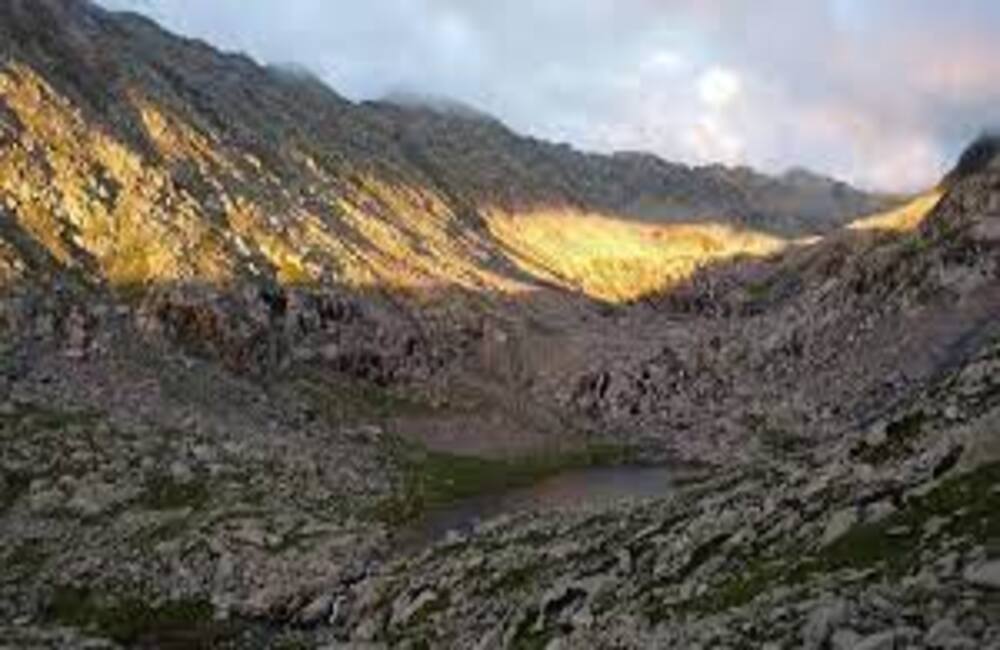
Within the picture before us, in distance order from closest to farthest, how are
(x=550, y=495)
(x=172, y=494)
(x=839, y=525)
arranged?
(x=839, y=525) < (x=172, y=494) < (x=550, y=495)

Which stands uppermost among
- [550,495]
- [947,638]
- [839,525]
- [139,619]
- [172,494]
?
[839,525]

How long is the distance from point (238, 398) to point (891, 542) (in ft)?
398

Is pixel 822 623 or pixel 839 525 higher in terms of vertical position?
pixel 839 525

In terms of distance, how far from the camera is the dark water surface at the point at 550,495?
114 metres

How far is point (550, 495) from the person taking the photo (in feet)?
469

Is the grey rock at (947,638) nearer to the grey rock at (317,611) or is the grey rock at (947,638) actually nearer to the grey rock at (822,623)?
the grey rock at (822,623)

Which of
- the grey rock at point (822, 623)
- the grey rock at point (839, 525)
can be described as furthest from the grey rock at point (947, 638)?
the grey rock at point (839, 525)

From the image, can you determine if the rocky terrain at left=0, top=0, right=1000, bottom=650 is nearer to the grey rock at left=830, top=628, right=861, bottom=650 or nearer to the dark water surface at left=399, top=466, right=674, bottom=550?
the grey rock at left=830, top=628, right=861, bottom=650

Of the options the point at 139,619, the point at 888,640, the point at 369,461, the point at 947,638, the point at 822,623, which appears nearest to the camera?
the point at 947,638

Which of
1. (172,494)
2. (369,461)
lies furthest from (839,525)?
(369,461)

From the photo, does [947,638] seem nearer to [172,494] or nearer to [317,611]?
[317,611]

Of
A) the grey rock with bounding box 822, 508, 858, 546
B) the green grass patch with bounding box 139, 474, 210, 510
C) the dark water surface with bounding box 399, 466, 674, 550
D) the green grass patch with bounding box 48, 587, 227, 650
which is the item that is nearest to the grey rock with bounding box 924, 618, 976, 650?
the grey rock with bounding box 822, 508, 858, 546

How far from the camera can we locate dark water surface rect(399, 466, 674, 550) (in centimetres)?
11438

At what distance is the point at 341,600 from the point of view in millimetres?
75562
